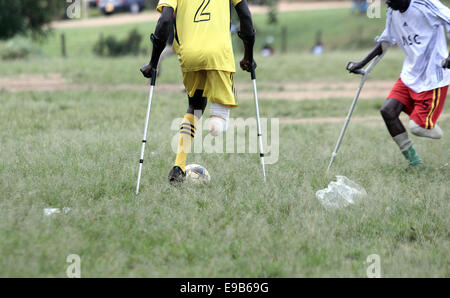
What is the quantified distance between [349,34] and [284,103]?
2628 centimetres

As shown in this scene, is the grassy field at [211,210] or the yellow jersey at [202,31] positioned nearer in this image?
the grassy field at [211,210]

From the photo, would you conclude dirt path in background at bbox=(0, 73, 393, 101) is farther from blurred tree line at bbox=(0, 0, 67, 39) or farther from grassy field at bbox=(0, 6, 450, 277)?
blurred tree line at bbox=(0, 0, 67, 39)

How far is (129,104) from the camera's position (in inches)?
431

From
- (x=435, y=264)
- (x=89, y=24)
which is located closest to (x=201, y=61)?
(x=435, y=264)

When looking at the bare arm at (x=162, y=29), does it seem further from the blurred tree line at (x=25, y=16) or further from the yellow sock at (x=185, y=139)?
the blurred tree line at (x=25, y=16)

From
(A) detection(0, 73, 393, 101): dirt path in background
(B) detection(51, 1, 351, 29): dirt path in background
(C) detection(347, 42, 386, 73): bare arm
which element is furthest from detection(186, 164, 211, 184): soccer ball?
(B) detection(51, 1, 351, 29): dirt path in background

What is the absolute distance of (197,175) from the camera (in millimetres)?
5773

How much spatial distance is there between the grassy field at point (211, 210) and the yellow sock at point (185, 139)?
0.27 meters

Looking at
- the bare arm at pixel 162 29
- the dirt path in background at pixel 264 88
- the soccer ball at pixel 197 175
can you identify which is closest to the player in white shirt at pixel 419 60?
the soccer ball at pixel 197 175

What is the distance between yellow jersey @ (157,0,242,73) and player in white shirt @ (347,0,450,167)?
1.97 meters

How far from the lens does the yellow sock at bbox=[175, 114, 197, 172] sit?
5699mm

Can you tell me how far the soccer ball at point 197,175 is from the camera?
5.71 m

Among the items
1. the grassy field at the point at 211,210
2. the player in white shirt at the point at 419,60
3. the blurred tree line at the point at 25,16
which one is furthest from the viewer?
the blurred tree line at the point at 25,16

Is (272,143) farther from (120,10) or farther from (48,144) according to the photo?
(120,10)
